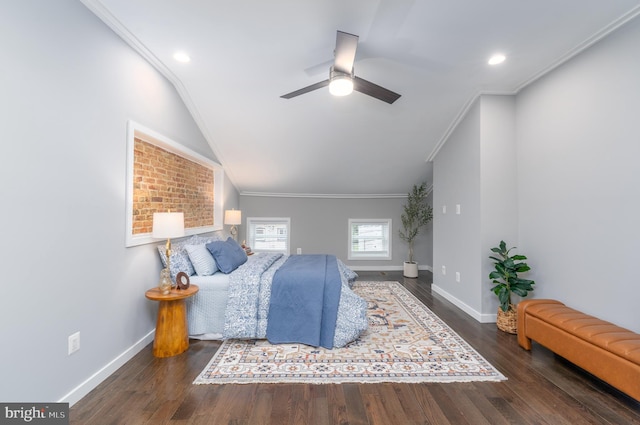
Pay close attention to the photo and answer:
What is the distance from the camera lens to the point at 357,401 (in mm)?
1984

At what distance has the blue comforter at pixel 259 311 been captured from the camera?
278 centimetres

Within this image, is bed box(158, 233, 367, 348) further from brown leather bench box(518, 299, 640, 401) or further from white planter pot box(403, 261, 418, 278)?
white planter pot box(403, 261, 418, 278)

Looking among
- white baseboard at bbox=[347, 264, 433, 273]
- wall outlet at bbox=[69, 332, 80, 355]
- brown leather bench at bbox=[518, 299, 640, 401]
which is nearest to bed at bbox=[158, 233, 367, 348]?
wall outlet at bbox=[69, 332, 80, 355]

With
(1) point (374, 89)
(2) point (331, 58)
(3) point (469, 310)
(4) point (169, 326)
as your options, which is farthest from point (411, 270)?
(4) point (169, 326)

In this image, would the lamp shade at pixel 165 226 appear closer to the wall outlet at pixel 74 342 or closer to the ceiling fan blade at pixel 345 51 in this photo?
the wall outlet at pixel 74 342

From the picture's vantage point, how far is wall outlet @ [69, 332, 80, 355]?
76.3 inches

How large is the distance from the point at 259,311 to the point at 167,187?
1.83 meters

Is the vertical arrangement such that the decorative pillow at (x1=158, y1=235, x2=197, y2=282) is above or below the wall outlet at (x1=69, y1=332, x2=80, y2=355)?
above

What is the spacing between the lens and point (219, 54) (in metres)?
2.78

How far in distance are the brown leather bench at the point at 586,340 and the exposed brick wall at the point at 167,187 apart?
3.84 meters

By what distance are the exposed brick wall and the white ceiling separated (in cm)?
68

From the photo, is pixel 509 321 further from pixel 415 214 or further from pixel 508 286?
pixel 415 214

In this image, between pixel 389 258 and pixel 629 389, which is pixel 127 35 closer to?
pixel 629 389

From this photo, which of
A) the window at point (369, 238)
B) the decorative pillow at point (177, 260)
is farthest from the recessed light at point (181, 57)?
the window at point (369, 238)
